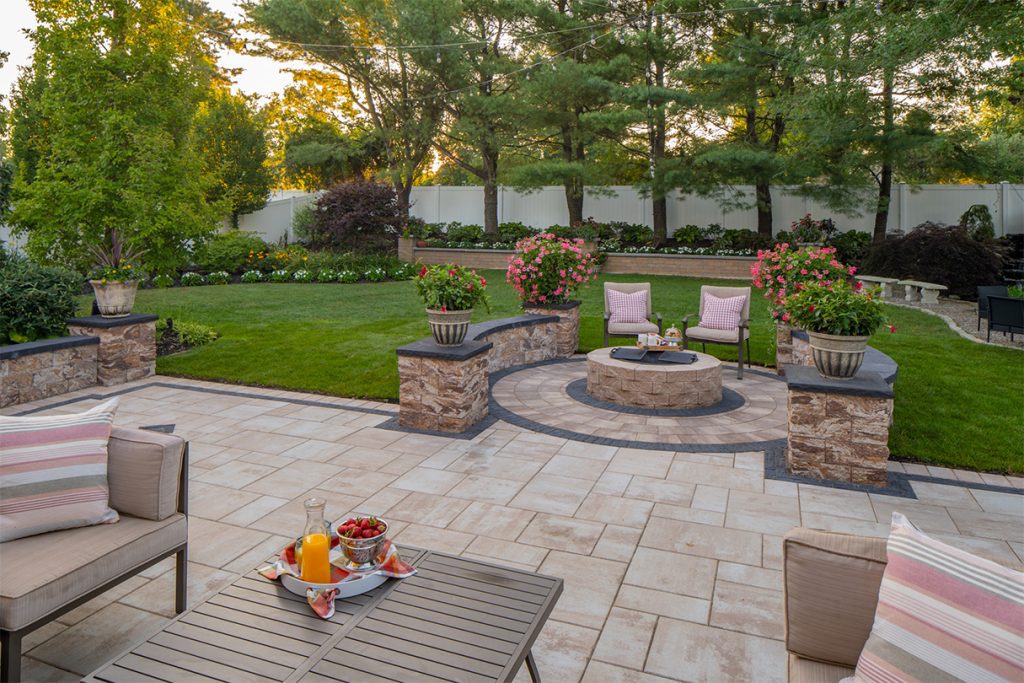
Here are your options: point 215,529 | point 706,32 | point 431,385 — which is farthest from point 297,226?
point 215,529

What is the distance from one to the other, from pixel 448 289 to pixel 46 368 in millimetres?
4044

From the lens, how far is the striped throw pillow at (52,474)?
96.2 inches

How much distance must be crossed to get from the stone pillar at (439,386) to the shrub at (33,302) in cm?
396

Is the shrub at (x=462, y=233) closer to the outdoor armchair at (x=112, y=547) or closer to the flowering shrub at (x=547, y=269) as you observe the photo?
the flowering shrub at (x=547, y=269)

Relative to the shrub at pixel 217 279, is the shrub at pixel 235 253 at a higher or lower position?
higher

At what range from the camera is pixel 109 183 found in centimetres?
739

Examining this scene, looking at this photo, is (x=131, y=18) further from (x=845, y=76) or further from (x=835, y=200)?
(x=835, y=200)

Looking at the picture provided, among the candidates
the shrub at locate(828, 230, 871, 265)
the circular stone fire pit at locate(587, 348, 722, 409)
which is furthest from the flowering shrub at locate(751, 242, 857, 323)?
the shrub at locate(828, 230, 871, 265)

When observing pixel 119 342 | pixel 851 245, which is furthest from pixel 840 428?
pixel 851 245

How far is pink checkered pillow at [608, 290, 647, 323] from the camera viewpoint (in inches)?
309

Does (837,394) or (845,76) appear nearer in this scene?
(837,394)

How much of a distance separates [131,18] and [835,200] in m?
13.1

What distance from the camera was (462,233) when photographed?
1895 cm

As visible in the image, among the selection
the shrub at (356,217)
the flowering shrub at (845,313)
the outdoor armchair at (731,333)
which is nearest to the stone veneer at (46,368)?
the outdoor armchair at (731,333)
